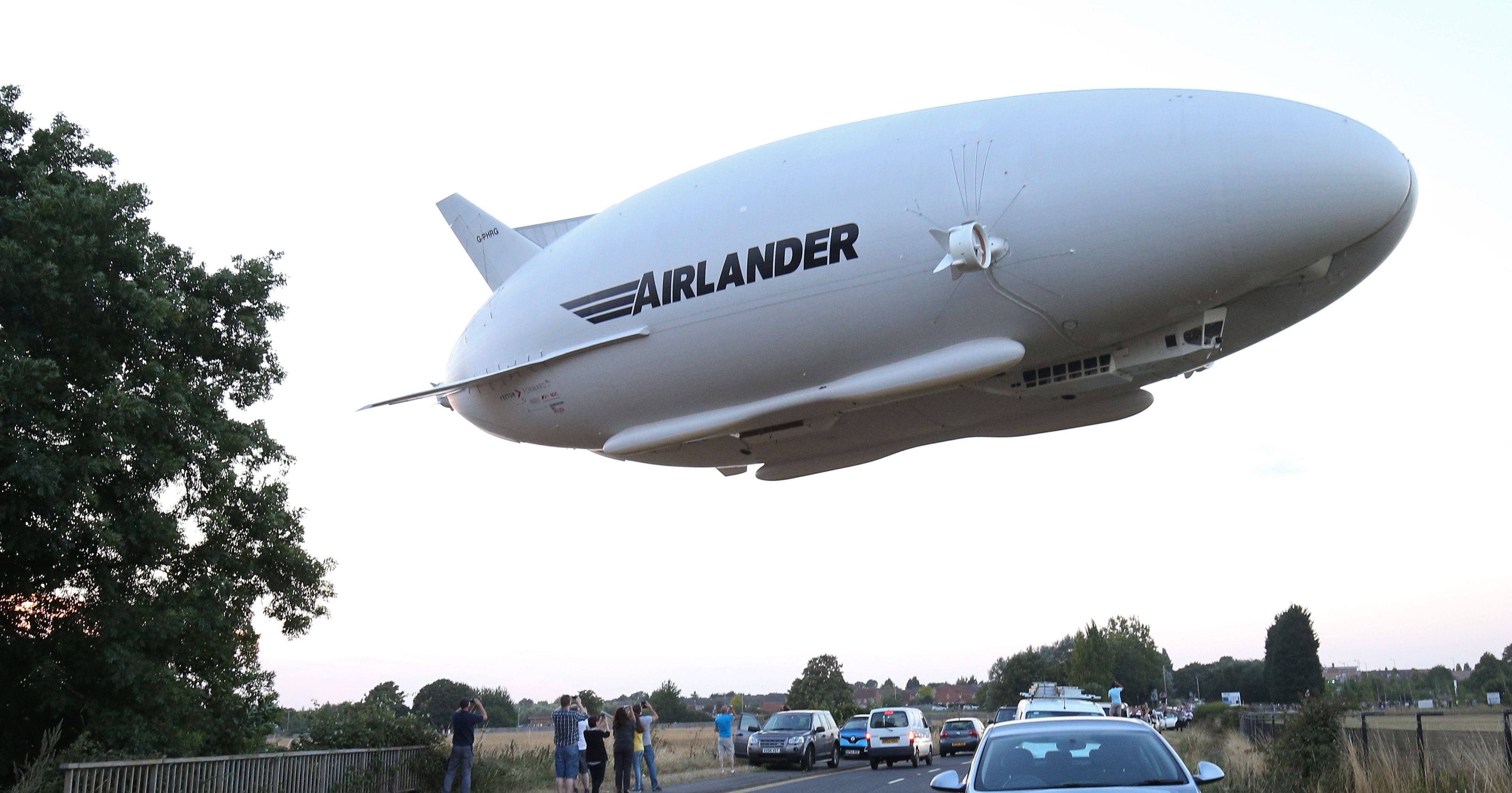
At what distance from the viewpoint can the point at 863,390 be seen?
13.4m

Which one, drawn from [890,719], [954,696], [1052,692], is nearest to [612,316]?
[890,719]

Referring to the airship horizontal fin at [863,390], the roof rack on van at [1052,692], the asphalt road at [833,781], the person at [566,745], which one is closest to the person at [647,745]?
the asphalt road at [833,781]

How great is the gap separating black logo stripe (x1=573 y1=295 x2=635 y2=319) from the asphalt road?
873cm

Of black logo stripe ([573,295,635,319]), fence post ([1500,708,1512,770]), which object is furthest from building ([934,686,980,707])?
black logo stripe ([573,295,635,319])

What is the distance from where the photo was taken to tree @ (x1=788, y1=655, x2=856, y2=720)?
62469 millimetres

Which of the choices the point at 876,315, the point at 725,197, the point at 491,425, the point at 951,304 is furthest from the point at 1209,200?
the point at 491,425

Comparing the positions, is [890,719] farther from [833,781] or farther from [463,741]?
[463,741]

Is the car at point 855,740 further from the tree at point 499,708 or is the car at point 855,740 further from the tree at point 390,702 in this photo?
the tree at point 499,708

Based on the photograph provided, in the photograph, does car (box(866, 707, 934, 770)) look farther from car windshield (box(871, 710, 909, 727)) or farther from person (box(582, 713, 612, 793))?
person (box(582, 713, 612, 793))

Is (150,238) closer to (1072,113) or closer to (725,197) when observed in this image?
(725,197)

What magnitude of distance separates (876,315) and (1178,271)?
3283mm

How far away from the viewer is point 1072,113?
40.5 feet

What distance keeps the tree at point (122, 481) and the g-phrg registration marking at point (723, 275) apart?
21.3ft

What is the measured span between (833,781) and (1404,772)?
40.5 feet
